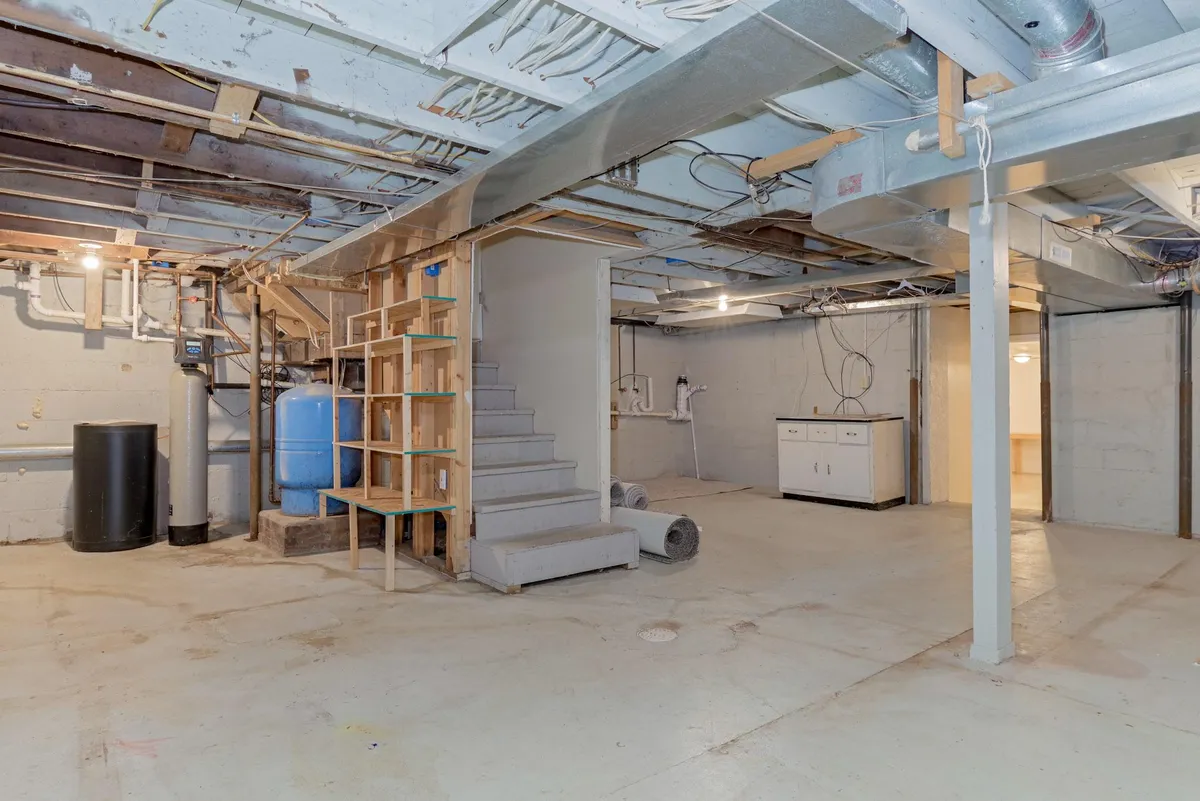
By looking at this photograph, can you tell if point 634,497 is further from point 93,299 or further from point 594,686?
point 93,299

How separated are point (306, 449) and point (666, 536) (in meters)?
2.55

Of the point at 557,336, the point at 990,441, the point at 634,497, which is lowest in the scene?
the point at 634,497

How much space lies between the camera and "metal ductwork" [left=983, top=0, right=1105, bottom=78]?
1689 mm

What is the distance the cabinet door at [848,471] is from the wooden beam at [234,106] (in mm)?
5560

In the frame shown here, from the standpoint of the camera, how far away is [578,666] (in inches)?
107

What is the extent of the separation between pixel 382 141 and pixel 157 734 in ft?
7.29

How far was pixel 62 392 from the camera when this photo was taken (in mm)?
5082

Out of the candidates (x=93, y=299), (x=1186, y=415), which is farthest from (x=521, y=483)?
(x=1186, y=415)

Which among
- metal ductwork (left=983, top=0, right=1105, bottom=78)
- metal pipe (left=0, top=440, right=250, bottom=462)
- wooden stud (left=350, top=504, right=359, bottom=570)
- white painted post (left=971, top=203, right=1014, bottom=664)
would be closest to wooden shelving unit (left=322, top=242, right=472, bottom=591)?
wooden stud (left=350, top=504, right=359, bottom=570)

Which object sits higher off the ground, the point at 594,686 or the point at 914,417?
the point at 914,417

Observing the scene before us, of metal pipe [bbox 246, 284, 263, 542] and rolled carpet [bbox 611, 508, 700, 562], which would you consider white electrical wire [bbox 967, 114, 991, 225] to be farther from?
metal pipe [bbox 246, 284, 263, 542]

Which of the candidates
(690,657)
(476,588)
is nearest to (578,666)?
(690,657)

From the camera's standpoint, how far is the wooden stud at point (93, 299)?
16.6ft

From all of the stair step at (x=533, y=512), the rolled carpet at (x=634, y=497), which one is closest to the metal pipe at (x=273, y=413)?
the stair step at (x=533, y=512)
